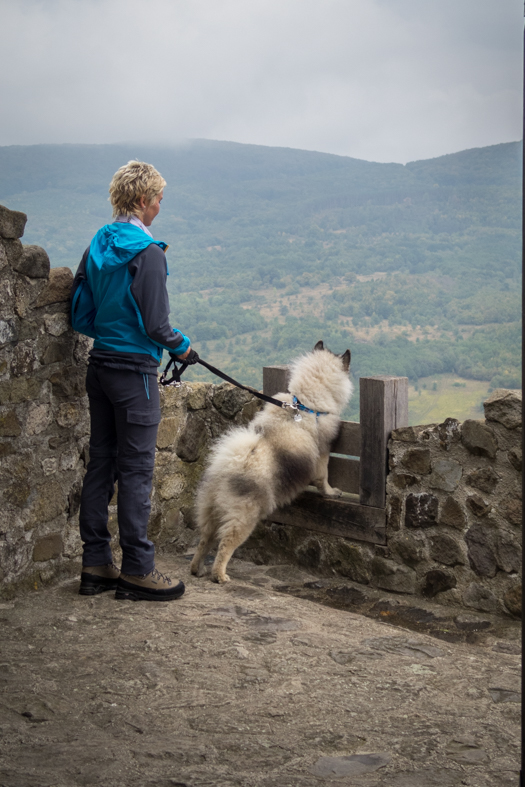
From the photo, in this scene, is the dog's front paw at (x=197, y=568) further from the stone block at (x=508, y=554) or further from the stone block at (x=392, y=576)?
the stone block at (x=508, y=554)

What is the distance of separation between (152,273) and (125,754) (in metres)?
1.95

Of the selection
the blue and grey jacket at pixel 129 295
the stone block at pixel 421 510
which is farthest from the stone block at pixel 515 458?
the blue and grey jacket at pixel 129 295

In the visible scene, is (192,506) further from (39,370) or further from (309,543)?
(39,370)

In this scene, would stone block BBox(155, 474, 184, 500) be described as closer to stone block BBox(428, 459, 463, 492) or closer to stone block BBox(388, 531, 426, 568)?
stone block BBox(388, 531, 426, 568)

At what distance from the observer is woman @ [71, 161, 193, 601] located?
118 inches

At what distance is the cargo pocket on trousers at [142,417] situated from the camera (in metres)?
3.07

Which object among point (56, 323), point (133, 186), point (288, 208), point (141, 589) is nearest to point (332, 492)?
point (141, 589)

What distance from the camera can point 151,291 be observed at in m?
2.94

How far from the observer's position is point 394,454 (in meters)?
3.91

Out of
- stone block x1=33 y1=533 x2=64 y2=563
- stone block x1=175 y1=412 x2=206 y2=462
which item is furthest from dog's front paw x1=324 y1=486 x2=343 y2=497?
stone block x1=33 y1=533 x2=64 y2=563

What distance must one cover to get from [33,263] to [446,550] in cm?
280

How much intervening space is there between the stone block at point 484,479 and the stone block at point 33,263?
8.48ft

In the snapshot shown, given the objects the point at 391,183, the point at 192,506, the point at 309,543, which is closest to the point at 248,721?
the point at 309,543

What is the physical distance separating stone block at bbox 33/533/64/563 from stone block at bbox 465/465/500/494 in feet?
7.70
